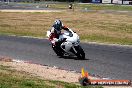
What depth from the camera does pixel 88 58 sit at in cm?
1852

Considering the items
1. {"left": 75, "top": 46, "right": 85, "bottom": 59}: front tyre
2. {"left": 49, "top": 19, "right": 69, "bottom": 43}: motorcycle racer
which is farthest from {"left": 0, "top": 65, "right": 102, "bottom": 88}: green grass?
{"left": 49, "top": 19, "right": 69, "bottom": 43}: motorcycle racer

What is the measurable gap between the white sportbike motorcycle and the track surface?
291 mm

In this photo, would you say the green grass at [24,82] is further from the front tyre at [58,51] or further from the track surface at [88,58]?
the front tyre at [58,51]

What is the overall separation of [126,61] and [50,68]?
3.80 m

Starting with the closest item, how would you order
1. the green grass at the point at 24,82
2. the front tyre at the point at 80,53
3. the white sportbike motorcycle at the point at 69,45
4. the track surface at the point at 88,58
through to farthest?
1. the green grass at the point at 24,82
2. the track surface at the point at 88,58
3. the front tyre at the point at 80,53
4. the white sportbike motorcycle at the point at 69,45

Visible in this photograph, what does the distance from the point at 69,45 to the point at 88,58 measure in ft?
3.26

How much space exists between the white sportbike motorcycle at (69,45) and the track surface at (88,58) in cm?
29

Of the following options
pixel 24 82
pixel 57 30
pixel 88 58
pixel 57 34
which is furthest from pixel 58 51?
pixel 24 82

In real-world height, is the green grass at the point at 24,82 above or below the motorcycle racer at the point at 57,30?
below

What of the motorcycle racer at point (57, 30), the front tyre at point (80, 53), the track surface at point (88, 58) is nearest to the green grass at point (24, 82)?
the track surface at point (88, 58)

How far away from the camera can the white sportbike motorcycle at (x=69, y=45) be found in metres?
18.4

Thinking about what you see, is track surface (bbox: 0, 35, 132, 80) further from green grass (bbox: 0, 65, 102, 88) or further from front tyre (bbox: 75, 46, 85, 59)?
green grass (bbox: 0, 65, 102, 88)

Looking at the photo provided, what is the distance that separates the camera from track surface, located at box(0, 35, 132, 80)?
50.1 ft

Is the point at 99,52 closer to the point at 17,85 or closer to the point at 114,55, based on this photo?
the point at 114,55
